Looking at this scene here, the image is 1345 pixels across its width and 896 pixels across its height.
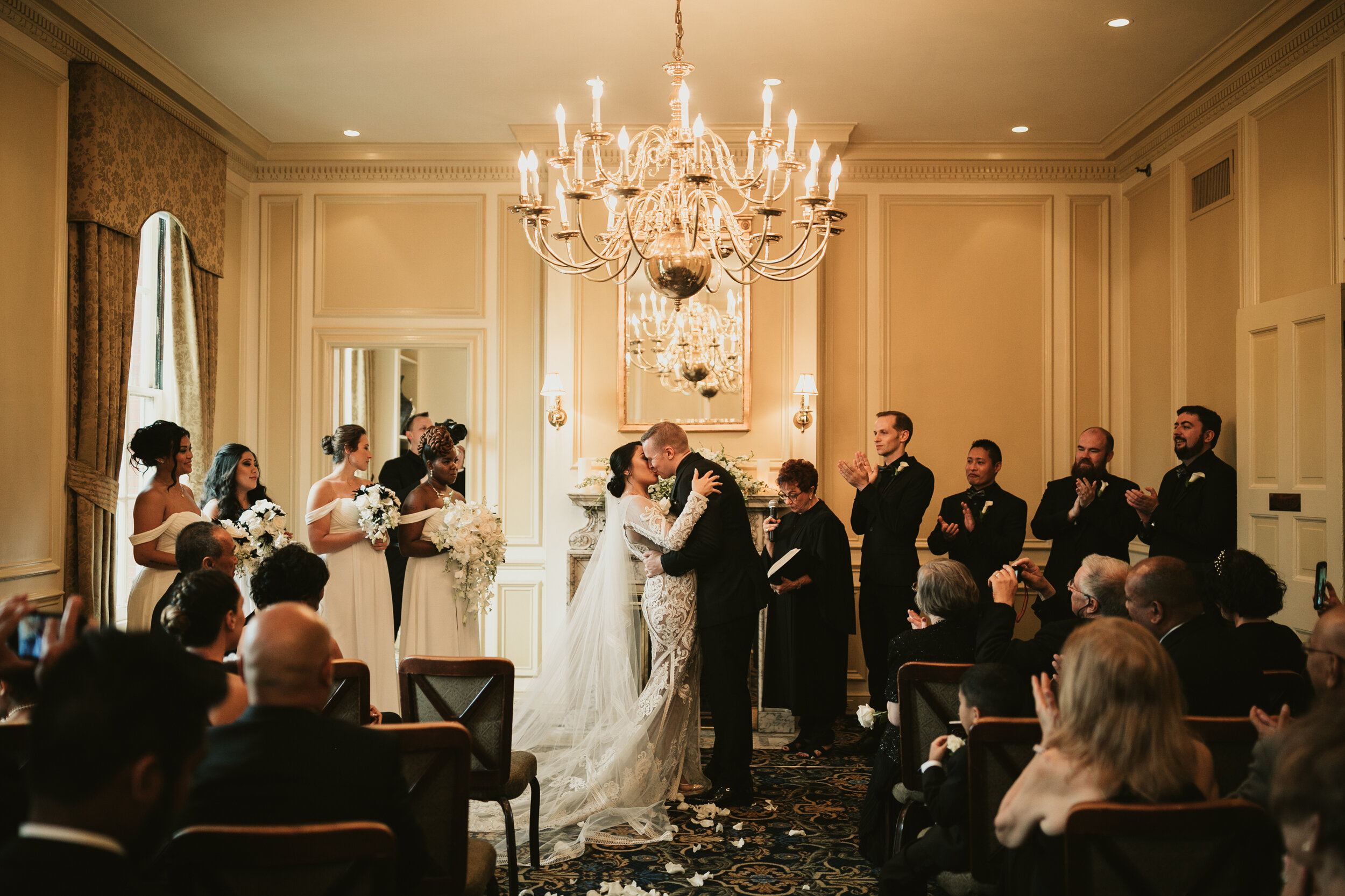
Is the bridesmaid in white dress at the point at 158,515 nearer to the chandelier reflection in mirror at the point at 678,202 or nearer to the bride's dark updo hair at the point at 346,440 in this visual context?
the bride's dark updo hair at the point at 346,440

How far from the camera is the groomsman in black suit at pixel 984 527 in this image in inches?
234

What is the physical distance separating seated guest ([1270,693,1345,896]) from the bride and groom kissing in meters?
3.25

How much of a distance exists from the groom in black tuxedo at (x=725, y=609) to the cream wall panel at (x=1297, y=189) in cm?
322

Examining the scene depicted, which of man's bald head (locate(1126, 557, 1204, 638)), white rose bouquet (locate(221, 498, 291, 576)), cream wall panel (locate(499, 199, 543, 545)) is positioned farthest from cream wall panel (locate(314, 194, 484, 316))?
man's bald head (locate(1126, 557, 1204, 638))

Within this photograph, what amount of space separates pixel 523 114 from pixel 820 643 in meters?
4.11

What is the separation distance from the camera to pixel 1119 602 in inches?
129

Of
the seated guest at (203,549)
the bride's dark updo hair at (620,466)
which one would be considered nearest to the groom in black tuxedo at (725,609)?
the bride's dark updo hair at (620,466)

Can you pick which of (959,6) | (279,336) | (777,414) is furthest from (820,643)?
(279,336)

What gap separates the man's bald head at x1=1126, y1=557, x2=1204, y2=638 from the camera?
2936 mm

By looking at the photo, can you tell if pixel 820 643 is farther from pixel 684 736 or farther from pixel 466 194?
pixel 466 194

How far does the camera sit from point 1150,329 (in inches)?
268

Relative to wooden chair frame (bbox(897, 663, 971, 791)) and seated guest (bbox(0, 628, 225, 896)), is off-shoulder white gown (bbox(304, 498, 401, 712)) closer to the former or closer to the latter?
wooden chair frame (bbox(897, 663, 971, 791))

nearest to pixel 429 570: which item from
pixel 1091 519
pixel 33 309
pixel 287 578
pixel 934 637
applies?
pixel 287 578

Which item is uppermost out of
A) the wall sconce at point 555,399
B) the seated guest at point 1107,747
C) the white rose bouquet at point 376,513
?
the wall sconce at point 555,399
